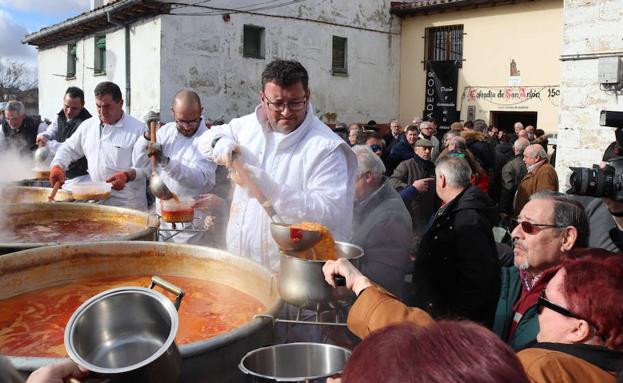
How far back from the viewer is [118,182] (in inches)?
173

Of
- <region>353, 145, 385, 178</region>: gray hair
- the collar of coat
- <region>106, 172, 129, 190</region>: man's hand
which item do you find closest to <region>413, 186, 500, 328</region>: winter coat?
<region>353, 145, 385, 178</region>: gray hair

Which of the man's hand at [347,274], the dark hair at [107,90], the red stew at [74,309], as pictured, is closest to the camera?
the man's hand at [347,274]

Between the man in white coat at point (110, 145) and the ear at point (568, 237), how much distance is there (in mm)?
3590

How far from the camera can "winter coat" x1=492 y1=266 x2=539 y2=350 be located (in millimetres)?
2521

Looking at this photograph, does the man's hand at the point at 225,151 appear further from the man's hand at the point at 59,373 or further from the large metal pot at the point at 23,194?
the large metal pot at the point at 23,194

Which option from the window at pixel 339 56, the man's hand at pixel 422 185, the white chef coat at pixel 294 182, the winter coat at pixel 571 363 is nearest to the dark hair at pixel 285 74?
the white chef coat at pixel 294 182

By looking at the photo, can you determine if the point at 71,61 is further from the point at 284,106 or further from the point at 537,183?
the point at 284,106

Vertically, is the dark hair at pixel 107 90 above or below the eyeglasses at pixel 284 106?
above

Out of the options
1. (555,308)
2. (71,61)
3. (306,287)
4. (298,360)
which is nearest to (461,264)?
(555,308)

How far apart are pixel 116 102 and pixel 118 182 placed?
101 cm

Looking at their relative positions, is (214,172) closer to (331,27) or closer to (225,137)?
(225,137)

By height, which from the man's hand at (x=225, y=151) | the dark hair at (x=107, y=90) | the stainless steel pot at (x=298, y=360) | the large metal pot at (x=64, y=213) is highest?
the dark hair at (x=107, y=90)

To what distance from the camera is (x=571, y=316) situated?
1814 millimetres

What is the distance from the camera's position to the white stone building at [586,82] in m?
7.63
